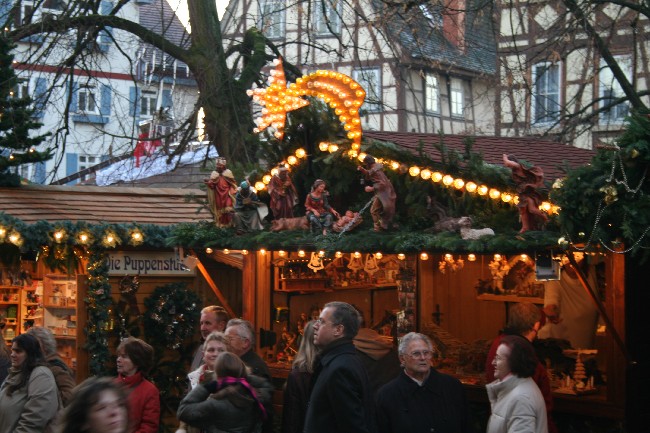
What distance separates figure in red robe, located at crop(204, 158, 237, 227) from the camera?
11270mm

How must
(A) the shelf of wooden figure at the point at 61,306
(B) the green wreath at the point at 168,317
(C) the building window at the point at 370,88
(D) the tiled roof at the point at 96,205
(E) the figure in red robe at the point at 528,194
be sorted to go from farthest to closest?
(C) the building window at the point at 370,88 < (A) the shelf of wooden figure at the point at 61,306 < (B) the green wreath at the point at 168,317 < (D) the tiled roof at the point at 96,205 < (E) the figure in red robe at the point at 528,194

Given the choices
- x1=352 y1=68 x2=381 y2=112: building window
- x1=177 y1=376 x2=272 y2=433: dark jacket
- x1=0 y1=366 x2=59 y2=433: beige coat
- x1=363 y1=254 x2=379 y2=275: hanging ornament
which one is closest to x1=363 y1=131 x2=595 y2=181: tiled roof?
x1=352 y1=68 x2=381 y2=112: building window

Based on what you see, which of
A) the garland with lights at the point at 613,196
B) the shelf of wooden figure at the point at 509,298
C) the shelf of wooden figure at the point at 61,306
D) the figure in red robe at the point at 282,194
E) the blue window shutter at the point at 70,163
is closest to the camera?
the garland with lights at the point at 613,196

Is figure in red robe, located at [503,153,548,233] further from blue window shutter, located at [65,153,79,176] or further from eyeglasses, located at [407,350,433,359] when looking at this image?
blue window shutter, located at [65,153,79,176]

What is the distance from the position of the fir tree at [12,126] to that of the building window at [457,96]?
1966 centimetres

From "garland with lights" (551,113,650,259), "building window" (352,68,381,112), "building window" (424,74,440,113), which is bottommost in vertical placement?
"garland with lights" (551,113,650,259)

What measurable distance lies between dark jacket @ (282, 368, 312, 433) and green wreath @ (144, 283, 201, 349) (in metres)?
6.36

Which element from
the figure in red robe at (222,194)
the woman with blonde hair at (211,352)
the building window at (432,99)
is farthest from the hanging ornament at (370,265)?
the building window at (432,99)

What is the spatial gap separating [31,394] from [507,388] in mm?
3176

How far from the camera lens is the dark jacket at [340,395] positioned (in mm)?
6266

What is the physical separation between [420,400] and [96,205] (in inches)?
321

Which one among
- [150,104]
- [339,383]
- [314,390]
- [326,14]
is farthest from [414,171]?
[150,104]

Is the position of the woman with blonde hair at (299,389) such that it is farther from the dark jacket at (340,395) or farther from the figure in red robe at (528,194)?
the figure in red robe at (528,194)

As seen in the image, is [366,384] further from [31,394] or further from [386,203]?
[386,203]
